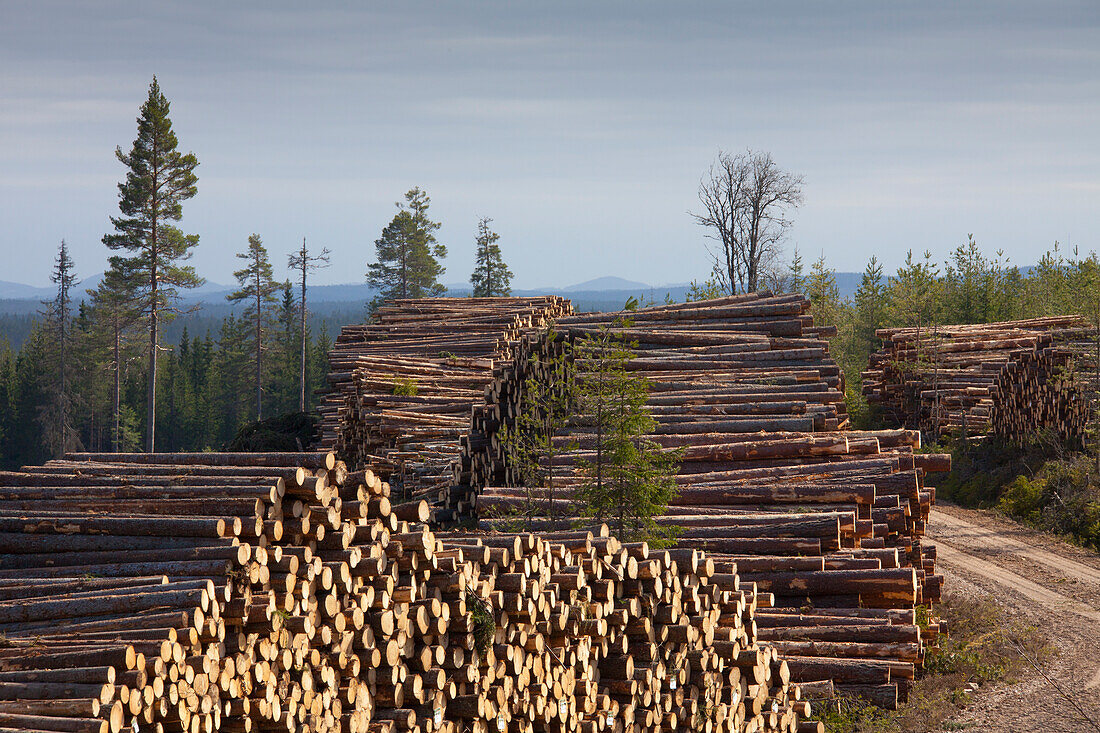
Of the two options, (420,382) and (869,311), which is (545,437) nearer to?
(420,382)

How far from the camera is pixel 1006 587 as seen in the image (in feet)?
58.8

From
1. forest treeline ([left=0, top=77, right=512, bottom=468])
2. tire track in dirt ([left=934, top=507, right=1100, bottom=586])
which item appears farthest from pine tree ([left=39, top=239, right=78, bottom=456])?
tire track in dirt ([left=934, top=507, right=1100, bottom=586])

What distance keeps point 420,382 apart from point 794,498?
10636 mm

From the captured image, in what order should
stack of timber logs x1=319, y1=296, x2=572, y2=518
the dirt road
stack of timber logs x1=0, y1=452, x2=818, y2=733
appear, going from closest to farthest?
stack of timber logs x1=0, y1=452, x2=818, y2=733 → the dirt road → stack of timber logs x1=319, y1=296, x2=572, y2=518

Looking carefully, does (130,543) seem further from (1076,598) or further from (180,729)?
(1076,598)

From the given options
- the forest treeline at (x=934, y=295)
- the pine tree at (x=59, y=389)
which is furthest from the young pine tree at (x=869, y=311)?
the pine tree at (x=59, y=389)

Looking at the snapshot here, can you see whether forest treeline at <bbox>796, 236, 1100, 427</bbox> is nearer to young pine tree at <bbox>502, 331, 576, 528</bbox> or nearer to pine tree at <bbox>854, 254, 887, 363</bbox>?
pine tree at <bbox>854, 254, 887, 363</bbox>

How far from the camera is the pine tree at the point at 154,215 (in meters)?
42.0

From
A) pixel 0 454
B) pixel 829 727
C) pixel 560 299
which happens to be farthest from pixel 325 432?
pixel 0 454

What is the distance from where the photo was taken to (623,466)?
1145 centimetres

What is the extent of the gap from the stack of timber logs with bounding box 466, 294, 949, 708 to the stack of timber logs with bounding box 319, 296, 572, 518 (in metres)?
1.57

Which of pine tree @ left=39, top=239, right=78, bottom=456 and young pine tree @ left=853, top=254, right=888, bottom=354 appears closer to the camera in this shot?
young pine tree @ left=853, top=254, right=888, bottom=354

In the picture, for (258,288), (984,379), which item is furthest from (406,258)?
(984,379)

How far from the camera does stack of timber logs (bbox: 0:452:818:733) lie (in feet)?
18.8
